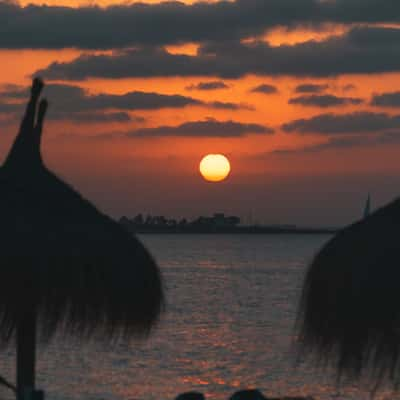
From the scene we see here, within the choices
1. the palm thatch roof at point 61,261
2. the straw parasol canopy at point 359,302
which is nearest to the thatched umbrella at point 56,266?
the palm thatch roof at point 61,261

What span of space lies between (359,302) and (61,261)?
274 centimetres

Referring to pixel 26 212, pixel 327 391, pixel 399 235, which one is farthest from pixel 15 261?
pixel 327 391

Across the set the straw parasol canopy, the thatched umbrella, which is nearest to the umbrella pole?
the thatched umbrella

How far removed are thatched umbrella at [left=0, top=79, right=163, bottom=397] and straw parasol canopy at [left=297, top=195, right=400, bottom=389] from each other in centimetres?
171

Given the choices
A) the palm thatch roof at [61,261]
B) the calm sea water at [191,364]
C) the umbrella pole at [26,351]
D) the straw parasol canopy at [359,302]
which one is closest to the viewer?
the straw parasol canopy at [359,302]

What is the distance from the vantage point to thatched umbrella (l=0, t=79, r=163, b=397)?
29.3ft

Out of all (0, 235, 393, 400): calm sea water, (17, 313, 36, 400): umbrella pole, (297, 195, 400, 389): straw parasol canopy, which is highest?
(297, 195, 400, 389): straw parasol canopy

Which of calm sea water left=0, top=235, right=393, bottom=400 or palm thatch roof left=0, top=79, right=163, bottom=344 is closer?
palm thatch roof left=0, top=79, right=163, bottom=344

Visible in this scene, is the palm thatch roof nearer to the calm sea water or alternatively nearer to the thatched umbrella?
the thatched umbrella

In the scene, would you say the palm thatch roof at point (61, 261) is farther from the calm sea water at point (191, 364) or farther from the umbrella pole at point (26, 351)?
the calm sea water at point (191, 364)

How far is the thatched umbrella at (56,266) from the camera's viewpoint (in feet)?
29.3

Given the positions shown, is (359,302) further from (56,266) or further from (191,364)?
(191,364)

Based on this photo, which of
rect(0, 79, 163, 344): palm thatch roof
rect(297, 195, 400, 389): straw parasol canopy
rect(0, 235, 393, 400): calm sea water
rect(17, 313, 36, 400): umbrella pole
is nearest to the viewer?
rect(297, 195, 400, 389): straw parasol canopy

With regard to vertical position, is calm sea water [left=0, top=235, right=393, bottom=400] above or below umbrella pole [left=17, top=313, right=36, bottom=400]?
below
